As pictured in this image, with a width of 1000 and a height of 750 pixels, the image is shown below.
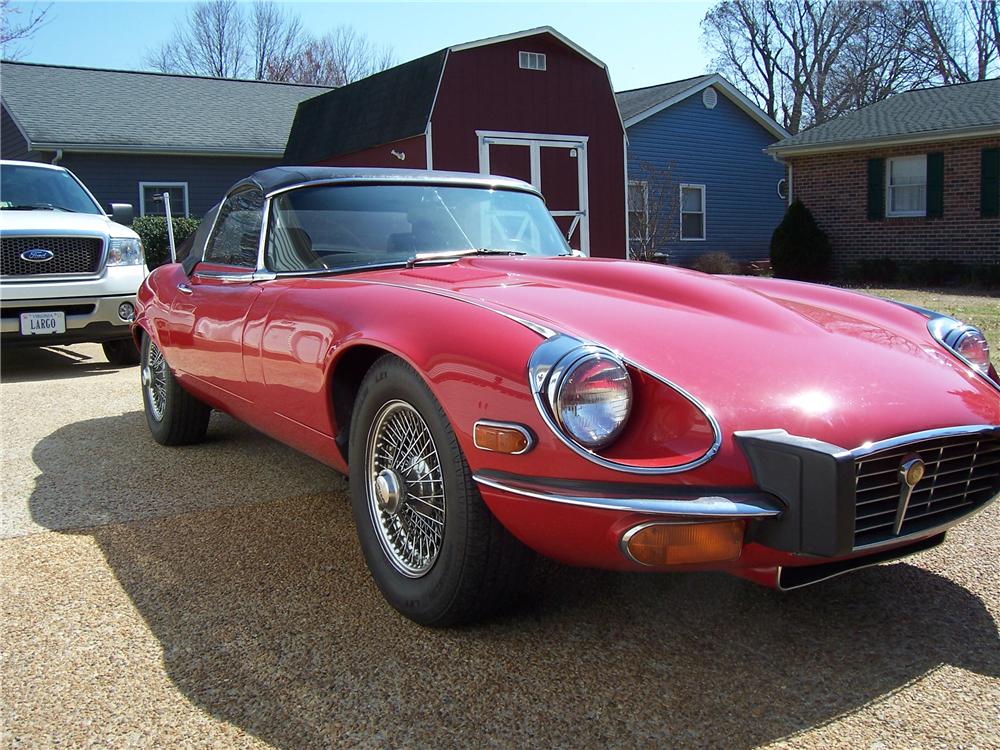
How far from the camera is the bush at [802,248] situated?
17.5m

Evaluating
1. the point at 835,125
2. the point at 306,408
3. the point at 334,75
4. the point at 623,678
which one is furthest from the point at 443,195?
the point at 334,75

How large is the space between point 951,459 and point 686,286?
94cm

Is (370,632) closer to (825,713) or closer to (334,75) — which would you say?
(825,713)

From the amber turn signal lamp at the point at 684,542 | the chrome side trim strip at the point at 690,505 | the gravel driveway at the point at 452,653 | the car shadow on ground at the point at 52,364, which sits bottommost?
the gravel driveway at the point at 452,653

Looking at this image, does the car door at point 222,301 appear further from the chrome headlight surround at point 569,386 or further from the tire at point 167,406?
the chrome headlight surround at point 569,386

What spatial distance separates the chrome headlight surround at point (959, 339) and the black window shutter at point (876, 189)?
51.0ft

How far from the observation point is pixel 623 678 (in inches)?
88.1

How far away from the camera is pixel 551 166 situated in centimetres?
1611

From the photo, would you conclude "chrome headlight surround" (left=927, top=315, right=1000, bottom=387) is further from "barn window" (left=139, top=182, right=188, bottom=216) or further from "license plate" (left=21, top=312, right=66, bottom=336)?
"barn window" (left=139, top=182, right=188, bottom=216)

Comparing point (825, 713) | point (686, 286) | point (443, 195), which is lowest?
point (825, 713)

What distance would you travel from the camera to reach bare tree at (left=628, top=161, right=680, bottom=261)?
2039 centimetres

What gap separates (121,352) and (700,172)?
17496 millimetres

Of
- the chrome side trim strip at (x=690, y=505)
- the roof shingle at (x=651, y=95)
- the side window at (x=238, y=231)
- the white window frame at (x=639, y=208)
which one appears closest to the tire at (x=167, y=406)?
the side window at (x=238, y=231)

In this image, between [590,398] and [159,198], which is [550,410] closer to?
[590,398]
